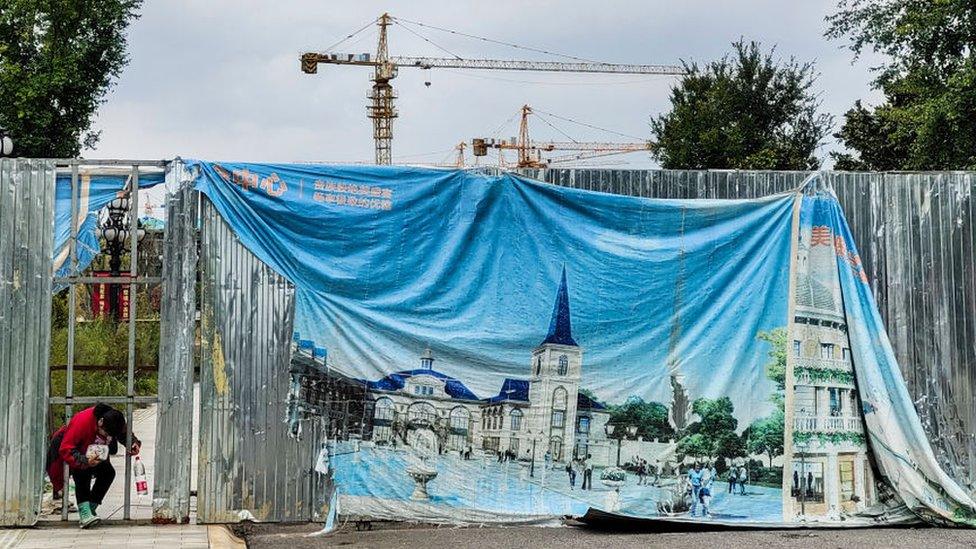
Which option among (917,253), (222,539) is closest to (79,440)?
(222,539)

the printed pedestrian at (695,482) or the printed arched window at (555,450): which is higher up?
the printed arched window at (555,450)

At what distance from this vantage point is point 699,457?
909cm

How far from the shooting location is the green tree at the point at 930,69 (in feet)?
75.6

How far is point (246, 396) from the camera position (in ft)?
28.6

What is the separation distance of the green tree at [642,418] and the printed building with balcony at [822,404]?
1.13m

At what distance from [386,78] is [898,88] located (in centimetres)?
6467

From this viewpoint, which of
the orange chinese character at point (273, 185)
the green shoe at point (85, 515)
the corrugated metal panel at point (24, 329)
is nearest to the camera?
the green shoe at point (85, 515)

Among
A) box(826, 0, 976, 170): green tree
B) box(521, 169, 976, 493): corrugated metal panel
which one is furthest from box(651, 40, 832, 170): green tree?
box(521, 169, 976, 493): corrugated metal panel

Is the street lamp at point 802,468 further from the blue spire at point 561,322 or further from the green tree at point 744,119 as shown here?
the green tree at point 744,119

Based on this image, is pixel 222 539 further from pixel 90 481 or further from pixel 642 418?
pixel 642 418

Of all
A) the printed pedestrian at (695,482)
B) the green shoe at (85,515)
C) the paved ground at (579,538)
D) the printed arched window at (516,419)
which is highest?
the printed arched window at (516,419)

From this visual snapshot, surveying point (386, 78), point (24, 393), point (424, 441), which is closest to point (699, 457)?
point (424, 441)

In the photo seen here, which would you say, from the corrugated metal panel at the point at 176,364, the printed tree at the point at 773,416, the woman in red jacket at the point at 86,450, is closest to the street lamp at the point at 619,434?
the printed tree at the point at 773,416

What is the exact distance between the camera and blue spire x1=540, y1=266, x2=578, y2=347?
9086mm
